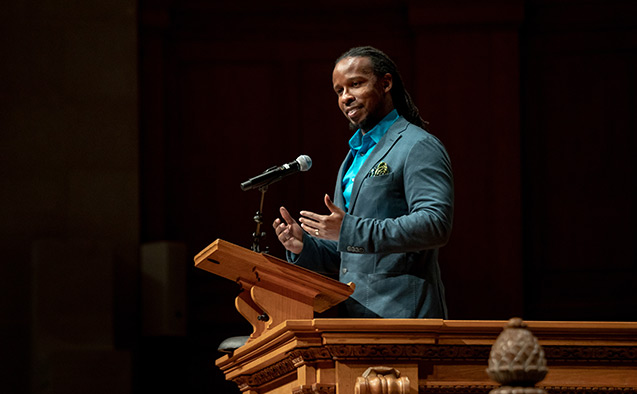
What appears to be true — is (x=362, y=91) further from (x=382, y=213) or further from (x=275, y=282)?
(x=275, y=282)

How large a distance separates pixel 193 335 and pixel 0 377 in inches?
36.1

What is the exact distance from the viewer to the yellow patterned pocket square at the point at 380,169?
2.52 m

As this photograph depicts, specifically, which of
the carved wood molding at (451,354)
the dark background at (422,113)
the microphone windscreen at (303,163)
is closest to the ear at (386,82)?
the microphone windscreen at (303,163)

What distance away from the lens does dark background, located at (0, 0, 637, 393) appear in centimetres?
453

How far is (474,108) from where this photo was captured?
4.66 metres

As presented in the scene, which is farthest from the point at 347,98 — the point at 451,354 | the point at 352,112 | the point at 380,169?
the point at 451,354

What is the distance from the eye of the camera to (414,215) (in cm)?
234

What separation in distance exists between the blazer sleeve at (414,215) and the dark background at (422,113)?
6.85ft

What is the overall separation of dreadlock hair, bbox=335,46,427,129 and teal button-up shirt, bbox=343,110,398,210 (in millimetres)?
54

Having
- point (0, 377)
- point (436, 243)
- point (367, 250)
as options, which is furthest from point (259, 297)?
point (0, 377)

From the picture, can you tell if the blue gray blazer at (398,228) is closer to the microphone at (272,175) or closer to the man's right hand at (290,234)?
the man's right hand at (290,234)

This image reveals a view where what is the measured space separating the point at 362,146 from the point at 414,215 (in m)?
0.43

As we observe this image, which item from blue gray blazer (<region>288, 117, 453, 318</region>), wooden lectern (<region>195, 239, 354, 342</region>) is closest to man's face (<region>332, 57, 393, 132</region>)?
blue gray blazer (<region>288, 117, 453, 318</region>)

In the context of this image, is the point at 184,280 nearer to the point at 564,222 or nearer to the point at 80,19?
the point at 80,19
